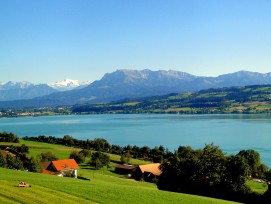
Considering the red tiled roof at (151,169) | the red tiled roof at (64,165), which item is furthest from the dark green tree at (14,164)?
the red tiled roof at (151,169)

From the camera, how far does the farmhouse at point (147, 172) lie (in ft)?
171

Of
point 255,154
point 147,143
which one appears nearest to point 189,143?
point 147,143

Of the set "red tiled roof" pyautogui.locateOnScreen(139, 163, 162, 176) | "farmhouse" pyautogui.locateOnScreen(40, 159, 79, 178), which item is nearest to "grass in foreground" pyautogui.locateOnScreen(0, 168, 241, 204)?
"farmhouse" pyautogui.locateOnScreen(40, 159, 79, 178)

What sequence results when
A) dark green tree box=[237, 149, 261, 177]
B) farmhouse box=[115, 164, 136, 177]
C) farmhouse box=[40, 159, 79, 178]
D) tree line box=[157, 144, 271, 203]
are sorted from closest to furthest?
tree line box=[157, 144, 271, 203], farmhouse box=[40, 159, 79, 178], farmhouse box=[115, 164, 136, 177], dark green tree box=[237, 149, 261, 177]

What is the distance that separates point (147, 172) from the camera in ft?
175

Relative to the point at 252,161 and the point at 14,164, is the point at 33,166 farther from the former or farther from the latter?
the point at 252,161

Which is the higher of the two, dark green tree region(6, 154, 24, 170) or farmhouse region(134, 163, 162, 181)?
dark green tree region(6, 154, 24, 170)

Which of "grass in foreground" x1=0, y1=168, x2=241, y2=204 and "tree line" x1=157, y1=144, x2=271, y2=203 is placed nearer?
"grass in foreground" x1=0, y1=168, x2=241, y2=204

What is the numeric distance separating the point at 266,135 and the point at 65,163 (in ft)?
265

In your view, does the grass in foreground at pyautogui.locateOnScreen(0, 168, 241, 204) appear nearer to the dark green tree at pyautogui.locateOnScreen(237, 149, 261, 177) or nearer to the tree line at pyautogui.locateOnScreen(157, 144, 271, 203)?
the tree line at pyautogui.locateOnScreen(157, 144, 271, 203)

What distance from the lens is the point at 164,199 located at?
920 inches

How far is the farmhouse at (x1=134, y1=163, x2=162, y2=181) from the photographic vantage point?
2057 inches

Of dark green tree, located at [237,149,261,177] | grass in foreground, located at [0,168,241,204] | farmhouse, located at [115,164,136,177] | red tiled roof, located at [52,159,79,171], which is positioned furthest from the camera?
dark green tree, located at [237,149,261,177]

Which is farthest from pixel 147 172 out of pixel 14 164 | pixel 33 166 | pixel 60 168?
pixel 14 164
